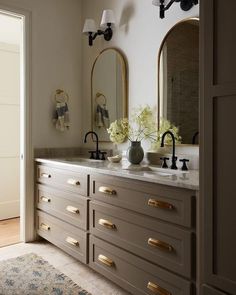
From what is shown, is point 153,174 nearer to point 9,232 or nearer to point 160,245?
point 160,245

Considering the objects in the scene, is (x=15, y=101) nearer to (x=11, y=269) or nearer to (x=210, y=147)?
(x=11, y=269)

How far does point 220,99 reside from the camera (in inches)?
52.4

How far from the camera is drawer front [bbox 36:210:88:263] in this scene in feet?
8.13

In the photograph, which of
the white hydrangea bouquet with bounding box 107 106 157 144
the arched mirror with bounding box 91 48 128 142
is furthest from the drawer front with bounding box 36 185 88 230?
the arched mirror with bounding box 91 48 128 142

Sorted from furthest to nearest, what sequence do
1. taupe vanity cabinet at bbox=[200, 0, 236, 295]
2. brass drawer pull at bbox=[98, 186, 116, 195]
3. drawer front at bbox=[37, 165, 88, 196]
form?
1. drawer front at bbox=[37, 165, 88, 196]
2. brass drawer pull at bbox=[98, 186, 116, 195]
3. taupe vanity cabinet at bbox=[200, 0, 236, 295]

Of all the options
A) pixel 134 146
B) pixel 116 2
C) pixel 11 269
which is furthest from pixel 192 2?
pixel 11 269

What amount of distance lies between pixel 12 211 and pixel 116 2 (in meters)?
2.88

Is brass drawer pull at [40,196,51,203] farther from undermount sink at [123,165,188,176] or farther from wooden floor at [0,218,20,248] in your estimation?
undermount sink at [123,165,188,176]

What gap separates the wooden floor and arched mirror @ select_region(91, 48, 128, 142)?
1.41 m

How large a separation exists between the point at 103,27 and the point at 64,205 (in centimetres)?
179

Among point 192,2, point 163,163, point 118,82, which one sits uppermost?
point 192,2

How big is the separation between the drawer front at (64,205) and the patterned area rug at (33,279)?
41 cm

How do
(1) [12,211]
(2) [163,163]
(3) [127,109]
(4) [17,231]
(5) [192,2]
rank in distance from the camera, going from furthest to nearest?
(1) [12,211]
(4) [17,231]
(3) [127,109]
(2) [163,163]
(5) [192,2]

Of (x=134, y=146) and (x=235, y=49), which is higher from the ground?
(x=235, y=49)
